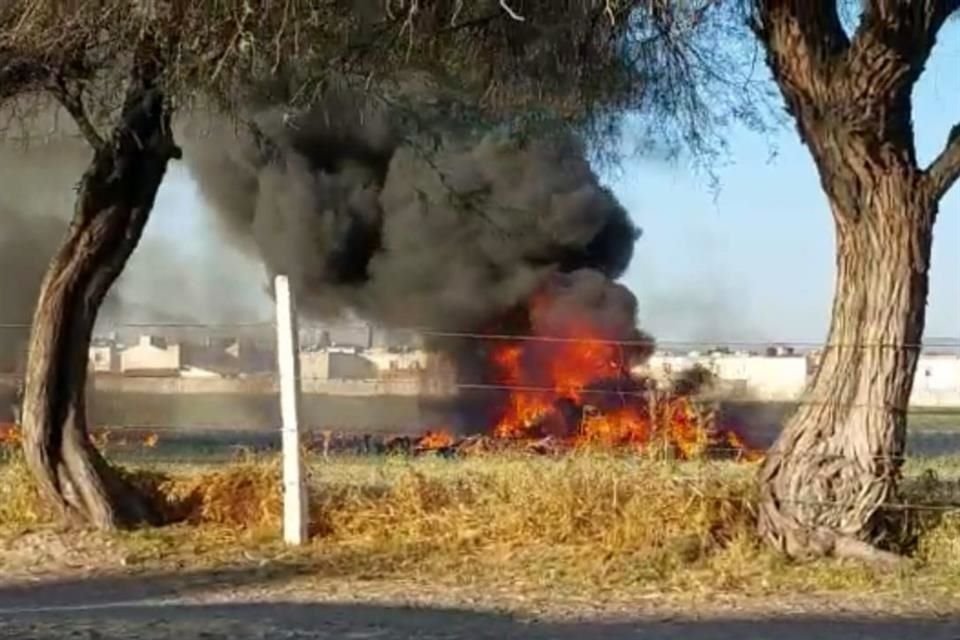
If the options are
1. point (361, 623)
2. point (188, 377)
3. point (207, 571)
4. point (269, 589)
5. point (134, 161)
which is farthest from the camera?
point (188, 377)

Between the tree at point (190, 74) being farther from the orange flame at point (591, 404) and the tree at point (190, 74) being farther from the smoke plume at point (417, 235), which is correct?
the smoke plume at point (417, 235)

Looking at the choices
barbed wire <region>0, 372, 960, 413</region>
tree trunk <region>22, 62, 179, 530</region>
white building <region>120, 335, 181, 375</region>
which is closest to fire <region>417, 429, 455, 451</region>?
barbed wire <region>0, 372, 960, 413</region>

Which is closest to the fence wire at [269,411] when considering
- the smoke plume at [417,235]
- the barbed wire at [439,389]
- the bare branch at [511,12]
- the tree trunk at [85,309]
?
the barbed wire at [439,389]

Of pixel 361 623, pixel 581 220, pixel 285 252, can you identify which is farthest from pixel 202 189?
pixel 361 623

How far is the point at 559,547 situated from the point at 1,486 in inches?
165

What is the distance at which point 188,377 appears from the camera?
17.9 meters

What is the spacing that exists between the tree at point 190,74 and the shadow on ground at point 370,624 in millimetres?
2632

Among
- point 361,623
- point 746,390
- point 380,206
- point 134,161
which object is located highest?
point 380,206

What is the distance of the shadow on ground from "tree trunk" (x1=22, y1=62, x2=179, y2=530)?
231 cm

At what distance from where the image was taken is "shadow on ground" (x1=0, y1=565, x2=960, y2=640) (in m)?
7.06

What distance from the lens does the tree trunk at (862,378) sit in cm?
883

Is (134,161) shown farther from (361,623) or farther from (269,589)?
(361,623)

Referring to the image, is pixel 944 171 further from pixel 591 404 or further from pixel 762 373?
pixel 591 404

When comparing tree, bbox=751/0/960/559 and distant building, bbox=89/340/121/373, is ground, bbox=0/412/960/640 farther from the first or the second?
distant building, bbox=89/340/121/373
